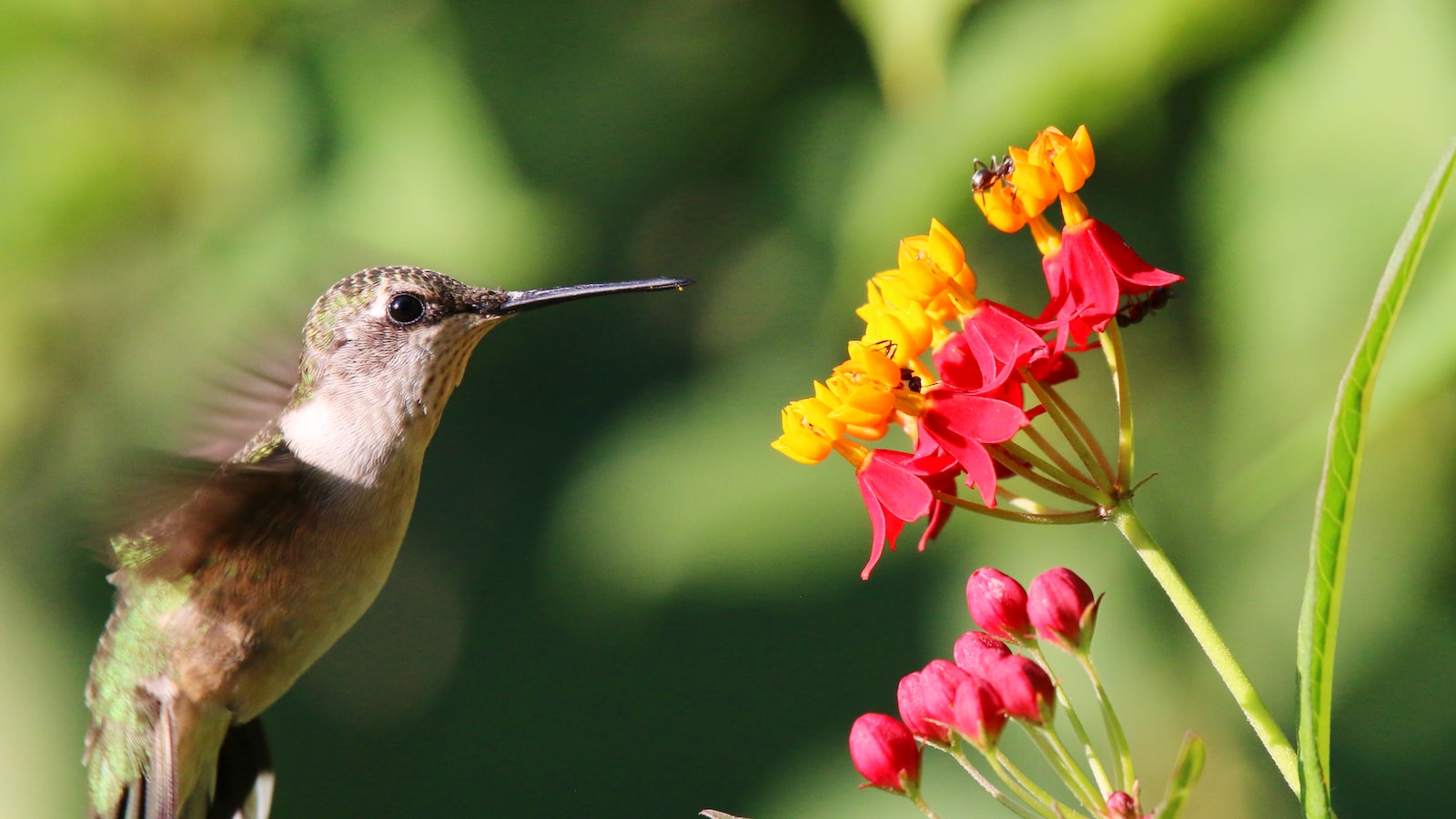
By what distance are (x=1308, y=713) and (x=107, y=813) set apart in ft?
5.30

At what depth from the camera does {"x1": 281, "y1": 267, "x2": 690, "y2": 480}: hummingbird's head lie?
1.70m

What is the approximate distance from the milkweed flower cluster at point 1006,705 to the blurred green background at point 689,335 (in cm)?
56

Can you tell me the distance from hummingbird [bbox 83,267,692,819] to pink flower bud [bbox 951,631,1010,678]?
69 centimetres

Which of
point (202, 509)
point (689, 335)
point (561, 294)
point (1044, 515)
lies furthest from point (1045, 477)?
point (689, 335)

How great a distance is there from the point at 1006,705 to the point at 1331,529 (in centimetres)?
29

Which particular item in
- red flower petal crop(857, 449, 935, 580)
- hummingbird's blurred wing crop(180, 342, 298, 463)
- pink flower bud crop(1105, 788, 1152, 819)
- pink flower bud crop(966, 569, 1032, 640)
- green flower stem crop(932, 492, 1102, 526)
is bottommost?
pink flower bud crop(1105, 788, 1152, 819)

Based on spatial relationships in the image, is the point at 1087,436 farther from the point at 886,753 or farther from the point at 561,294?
the point at 561,294

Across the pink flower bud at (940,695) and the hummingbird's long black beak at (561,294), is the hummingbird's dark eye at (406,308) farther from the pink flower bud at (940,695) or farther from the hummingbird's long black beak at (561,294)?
the pink flower bud at (940,695)

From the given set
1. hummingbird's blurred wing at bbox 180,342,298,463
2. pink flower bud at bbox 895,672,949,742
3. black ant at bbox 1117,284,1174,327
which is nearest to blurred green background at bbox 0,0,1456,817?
hummingbird's blurred wing at bbox 180,342,298,463

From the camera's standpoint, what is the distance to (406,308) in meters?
1.75

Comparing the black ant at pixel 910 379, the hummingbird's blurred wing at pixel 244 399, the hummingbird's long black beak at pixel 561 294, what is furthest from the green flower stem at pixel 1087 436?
the hummingbird's blurred wing at pixel 244 399

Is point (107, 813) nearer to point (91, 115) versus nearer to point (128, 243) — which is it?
point (128, 243)

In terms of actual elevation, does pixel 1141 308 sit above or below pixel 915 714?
above

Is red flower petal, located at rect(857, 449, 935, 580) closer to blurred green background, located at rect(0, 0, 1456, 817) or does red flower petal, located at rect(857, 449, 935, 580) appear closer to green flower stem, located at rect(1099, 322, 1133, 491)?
green flower stem, located at rect(1099, 322, 1133, 491)
